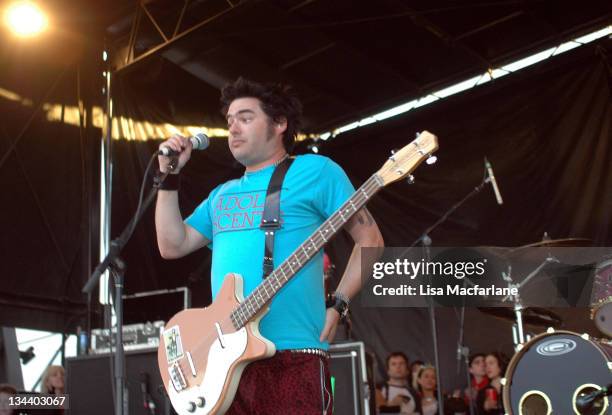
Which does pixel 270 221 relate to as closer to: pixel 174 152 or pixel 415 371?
pixel 174 152

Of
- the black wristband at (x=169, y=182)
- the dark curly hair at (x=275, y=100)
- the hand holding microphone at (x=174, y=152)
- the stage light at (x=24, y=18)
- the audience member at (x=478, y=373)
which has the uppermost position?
the stage light at (x=24, y=18)

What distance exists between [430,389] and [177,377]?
5.32m

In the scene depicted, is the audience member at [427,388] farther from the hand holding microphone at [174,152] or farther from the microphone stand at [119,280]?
the hand holding microphone at [174,152]

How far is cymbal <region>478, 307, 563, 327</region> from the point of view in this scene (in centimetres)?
509

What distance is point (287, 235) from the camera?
245 centimetres

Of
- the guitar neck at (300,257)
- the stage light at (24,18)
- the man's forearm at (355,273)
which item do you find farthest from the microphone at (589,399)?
the stage light at (24,18)

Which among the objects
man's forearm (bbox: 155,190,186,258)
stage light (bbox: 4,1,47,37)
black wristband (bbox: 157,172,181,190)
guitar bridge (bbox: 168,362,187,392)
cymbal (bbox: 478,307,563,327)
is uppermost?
stage light (bbox: 4,1,47,37)

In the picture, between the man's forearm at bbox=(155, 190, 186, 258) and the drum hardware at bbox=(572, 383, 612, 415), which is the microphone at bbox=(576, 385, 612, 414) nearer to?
the drum hardware at bbox=(572, 383, 612, 415)

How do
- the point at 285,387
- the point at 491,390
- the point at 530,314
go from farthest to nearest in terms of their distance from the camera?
the point at 491,390, the point at 530,314, the point at 285,387

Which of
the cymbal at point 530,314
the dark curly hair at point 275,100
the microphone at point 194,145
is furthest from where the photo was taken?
the cymbal at point 530,314

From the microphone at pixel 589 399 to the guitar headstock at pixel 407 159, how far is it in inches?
84.0

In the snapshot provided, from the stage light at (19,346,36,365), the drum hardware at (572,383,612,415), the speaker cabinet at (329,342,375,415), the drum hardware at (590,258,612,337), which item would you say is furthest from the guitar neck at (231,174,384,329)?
the stage light at (19,346,36,365)

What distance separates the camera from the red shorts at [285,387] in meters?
2.22

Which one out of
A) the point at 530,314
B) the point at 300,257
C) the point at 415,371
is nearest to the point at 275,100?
the point at 300,257
